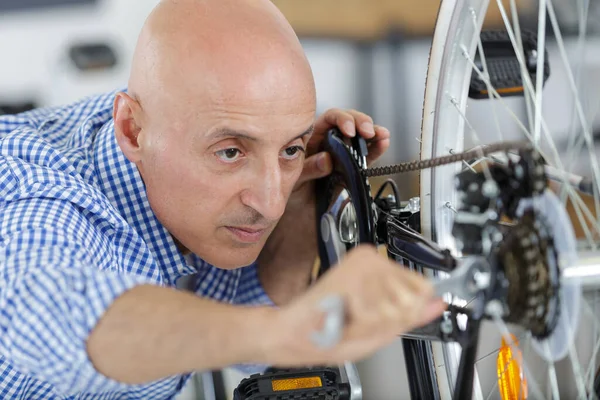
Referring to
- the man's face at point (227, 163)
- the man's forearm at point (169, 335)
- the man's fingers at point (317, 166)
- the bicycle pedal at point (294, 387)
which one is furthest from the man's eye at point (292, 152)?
the man's forearm at point (169, 335)

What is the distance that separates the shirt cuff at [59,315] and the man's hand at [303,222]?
0.46 metres

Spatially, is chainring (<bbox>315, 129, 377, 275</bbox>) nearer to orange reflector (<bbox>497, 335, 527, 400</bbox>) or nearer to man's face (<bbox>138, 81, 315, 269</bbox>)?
man's face (<bbox>138, 81, 315, 269</bbox>)

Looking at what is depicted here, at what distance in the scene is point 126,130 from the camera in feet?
2.95

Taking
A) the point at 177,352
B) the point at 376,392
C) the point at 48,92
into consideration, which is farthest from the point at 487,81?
the point at 48,92

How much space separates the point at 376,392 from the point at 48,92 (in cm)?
116

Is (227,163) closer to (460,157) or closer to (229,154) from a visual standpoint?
(229,154)

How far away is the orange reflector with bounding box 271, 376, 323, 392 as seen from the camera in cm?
85

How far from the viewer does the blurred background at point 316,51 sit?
83.2 inches

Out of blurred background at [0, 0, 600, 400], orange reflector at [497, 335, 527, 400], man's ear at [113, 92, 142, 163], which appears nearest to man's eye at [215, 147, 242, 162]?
man's ear at [113, 92, 142, 163]

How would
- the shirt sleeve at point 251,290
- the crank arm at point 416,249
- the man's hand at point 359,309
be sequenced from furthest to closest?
the shirt sleeve at point 251,290
the crank arm at point 416,249
the man's hand at point 359,309

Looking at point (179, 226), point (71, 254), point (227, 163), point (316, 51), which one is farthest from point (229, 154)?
point (316, 51)

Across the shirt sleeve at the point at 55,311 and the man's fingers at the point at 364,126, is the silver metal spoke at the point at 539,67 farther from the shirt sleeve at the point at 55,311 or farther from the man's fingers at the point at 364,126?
the shirt sleeve at the point at 55,311

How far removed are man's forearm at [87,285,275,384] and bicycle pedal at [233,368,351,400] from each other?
274 mm

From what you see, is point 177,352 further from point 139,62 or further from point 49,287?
point 139,62
